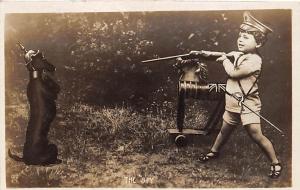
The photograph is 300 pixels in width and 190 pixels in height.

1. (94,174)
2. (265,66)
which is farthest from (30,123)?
(265,66)

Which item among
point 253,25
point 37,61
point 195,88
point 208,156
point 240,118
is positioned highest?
point 253,25

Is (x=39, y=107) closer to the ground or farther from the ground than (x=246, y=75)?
closer to the ground

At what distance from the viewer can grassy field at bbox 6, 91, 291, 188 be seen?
85.3 inches

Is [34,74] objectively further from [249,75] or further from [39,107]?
[249,75]

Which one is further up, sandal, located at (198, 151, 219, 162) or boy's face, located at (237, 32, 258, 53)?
boy's face, located at (237, 32, 258, 53)

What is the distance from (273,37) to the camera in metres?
2.15

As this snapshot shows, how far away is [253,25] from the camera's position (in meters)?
2.15

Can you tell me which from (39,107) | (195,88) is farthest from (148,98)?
(39,107)

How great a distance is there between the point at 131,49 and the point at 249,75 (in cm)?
54

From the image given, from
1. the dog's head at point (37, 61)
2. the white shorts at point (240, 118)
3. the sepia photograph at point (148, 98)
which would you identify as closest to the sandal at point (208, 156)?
the sepia photograph at point (148, 98)

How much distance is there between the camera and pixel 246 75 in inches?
84.9

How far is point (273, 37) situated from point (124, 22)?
66 cm

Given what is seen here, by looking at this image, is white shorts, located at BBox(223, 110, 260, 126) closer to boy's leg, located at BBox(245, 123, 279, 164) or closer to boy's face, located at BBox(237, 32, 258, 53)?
boy's leg, located at BBox(245, 123, 279, 164)

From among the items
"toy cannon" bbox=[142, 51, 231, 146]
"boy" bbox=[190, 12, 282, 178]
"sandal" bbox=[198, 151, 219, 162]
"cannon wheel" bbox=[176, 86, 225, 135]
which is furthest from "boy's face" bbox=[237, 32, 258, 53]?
"sandal" bbox=[198, 151, 219, 162]
